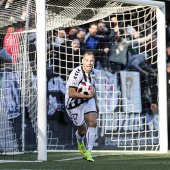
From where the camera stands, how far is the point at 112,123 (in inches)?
604

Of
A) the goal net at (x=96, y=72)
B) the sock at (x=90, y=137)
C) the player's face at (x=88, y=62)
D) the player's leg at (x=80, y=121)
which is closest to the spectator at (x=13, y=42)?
the goal net at (x=96, y=72)

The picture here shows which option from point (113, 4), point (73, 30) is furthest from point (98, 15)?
point (73, 30)

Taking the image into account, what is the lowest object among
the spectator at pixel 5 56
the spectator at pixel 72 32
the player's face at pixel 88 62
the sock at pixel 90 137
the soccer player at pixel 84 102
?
the sock at pixel 90 137

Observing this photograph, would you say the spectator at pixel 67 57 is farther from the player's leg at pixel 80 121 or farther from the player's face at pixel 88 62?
the player's face at pixel 88 62

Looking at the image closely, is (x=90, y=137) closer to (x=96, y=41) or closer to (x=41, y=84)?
(x=41, y=84)

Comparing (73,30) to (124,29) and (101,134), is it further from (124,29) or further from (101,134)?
(101,134)

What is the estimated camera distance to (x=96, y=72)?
15414 mm

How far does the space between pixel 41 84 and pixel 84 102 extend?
3.21ft

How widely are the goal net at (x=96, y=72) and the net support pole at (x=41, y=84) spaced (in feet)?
5.72

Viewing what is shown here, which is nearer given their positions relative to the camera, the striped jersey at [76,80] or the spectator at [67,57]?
the striped jersey at [76,80]

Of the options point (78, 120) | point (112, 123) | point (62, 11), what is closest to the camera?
point (78, 120)

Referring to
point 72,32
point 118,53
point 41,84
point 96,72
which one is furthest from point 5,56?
point 41,84

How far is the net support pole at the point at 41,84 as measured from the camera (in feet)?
33.7

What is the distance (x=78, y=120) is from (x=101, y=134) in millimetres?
4365
